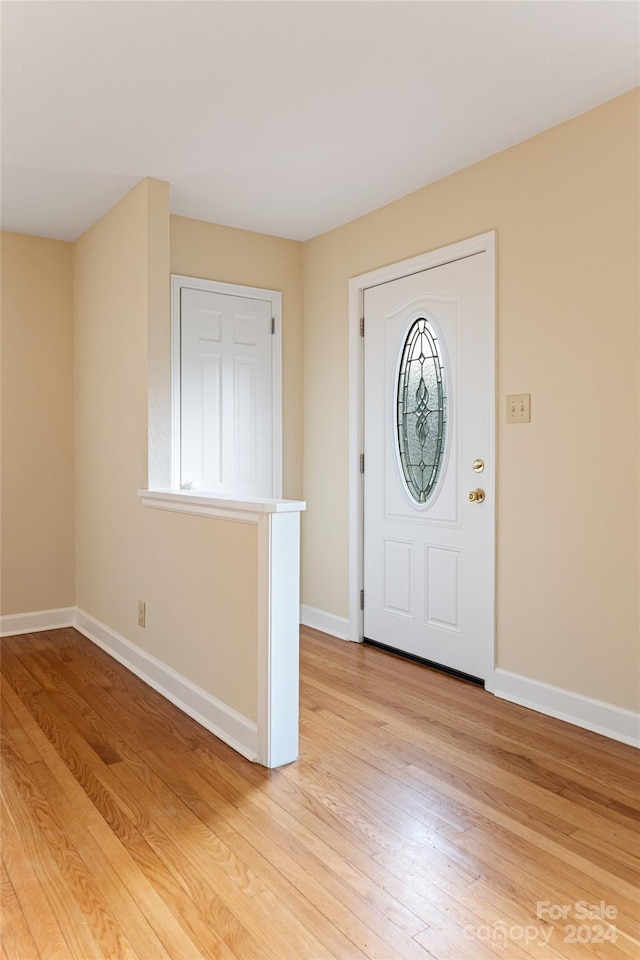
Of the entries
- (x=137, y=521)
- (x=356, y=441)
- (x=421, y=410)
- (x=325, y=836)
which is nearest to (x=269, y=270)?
(x=356, y=441)

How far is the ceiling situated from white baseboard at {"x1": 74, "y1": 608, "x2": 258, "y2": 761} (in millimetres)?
2334

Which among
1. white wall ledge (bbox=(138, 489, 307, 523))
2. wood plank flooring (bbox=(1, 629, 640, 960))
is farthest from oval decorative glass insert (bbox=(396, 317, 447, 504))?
wood plank flooring (bbox=(1, 629, 640, 960))

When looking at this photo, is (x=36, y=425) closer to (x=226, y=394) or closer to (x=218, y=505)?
(x=226, y=394)

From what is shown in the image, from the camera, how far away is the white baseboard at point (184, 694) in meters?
2.54

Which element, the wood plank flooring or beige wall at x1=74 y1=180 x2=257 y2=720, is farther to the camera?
beige wall at x1=74 y1=180 x2=257 y2=720

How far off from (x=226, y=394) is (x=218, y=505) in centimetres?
159

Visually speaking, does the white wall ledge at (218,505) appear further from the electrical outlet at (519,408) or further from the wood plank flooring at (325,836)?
the electrical outlet at (519,408)

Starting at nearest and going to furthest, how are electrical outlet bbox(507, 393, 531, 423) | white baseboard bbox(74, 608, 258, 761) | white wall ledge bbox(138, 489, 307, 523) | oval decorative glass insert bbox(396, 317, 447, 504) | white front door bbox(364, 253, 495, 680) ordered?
1. white wall ledge bbox(138, 489, 307, 523)
2. white baseboard bbox(74, 608, 258, 761)
3. electrical outlet bbox(507, 393, 531, 423)
4. white front door bbox(364, 253, 495, 680)
5. oval decorative glass insert bbox(396, 317, 447, 504)

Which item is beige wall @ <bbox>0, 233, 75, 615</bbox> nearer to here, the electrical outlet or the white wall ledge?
the white wall ledge

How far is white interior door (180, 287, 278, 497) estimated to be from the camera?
3986 mm

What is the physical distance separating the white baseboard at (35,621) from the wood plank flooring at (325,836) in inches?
49.3

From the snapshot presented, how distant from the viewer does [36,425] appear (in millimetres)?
4242

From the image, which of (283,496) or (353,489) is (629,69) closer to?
(353,489)

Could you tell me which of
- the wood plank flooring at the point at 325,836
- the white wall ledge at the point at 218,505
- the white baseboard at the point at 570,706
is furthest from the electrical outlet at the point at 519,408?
the wood plank flooring at the point at 325,836
